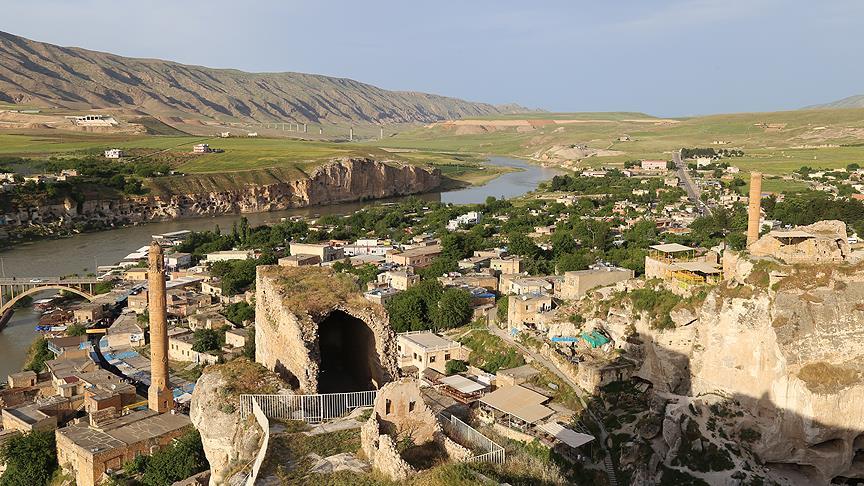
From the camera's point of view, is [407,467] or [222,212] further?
[222,212]

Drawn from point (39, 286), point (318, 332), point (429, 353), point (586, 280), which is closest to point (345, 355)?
point (318, 332)

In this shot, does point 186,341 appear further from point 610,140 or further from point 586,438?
point 610,140

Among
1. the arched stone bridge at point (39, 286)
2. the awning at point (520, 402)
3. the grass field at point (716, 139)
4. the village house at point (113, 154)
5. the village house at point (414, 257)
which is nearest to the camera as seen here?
the awning at point (520, 402)

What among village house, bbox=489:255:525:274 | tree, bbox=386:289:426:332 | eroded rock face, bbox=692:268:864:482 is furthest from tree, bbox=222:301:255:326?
eroded rock face, bbox=692:268:864:482

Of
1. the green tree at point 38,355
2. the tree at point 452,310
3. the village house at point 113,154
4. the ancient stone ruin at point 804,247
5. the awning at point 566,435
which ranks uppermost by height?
the village house at point 113,154

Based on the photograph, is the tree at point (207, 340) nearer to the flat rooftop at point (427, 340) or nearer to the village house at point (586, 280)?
Answer: the flat rooftop at point (427, 340)

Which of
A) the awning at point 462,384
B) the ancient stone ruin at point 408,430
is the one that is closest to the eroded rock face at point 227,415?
the ancient stone ruin at point 408,430

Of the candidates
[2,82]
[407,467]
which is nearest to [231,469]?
[407,467]

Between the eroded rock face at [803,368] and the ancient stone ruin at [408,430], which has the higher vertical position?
the ancient stone ruin at [408,430]
